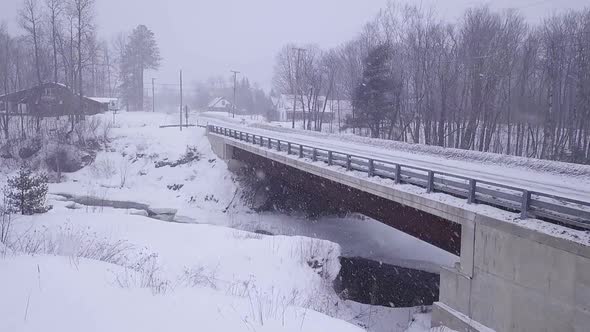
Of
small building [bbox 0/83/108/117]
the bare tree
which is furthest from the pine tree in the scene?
the bare tree

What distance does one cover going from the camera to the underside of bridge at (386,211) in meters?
14.0

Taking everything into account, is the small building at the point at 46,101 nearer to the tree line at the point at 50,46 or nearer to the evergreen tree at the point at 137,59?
the tree line at the point at 50,46

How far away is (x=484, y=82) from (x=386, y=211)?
2190cm

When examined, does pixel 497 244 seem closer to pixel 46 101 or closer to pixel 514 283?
pixel 514 283

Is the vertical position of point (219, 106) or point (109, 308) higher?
point (219, 106)

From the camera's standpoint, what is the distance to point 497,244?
11.2m

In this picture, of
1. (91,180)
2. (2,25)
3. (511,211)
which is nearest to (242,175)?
(91,180)

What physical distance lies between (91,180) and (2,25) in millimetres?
32144

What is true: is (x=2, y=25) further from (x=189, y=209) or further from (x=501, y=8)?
(x=501, y=8)

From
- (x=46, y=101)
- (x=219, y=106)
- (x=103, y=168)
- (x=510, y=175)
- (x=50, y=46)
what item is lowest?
(x=103, y=168)

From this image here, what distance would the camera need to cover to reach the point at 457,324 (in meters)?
12.3

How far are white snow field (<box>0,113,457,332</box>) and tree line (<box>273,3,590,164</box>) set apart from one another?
44.6 ft

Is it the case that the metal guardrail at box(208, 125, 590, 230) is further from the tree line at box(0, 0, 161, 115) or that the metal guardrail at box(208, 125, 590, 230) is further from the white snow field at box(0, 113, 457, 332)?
the tree line at box(0, 0, 161, 115)

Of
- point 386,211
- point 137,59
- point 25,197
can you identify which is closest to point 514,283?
point 386,211
